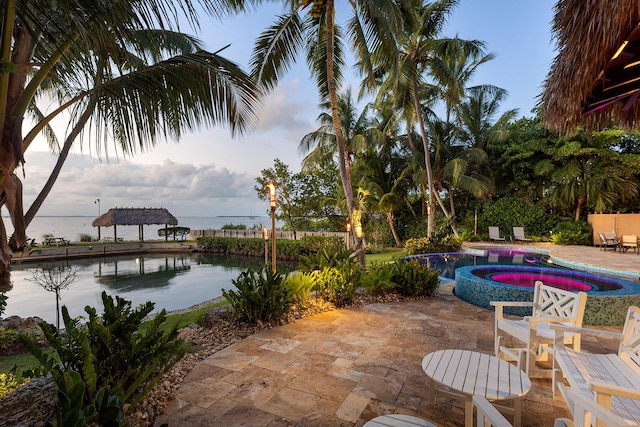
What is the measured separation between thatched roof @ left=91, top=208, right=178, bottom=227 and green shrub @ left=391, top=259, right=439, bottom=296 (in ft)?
73.7

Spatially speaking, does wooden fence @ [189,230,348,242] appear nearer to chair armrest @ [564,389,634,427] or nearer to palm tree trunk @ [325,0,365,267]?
palm tree trunk @ [325,0,365,267]

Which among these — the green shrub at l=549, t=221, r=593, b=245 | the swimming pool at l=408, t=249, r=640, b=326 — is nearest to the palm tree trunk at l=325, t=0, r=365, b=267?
the swimming pool at l=408, t=249, r=640, b=326

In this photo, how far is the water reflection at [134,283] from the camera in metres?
8.50

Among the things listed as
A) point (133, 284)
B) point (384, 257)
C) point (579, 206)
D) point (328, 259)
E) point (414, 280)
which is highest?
point (579, 206)

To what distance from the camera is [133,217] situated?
917 inches

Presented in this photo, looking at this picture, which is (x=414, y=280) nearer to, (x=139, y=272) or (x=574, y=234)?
(x=574, y=234)

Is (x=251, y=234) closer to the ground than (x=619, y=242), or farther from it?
farther from it

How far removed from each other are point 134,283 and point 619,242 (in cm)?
1794

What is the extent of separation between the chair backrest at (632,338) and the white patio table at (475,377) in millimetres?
861

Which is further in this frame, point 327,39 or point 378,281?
point 327,39

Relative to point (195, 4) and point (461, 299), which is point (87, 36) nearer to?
point (195, 4)

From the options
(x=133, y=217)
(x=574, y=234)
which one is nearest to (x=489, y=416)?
(x=574, y=234)

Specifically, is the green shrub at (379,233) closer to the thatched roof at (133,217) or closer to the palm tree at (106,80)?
the palm tree at (106,80)

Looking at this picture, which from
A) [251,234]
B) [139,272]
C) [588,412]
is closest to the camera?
[588,412]
